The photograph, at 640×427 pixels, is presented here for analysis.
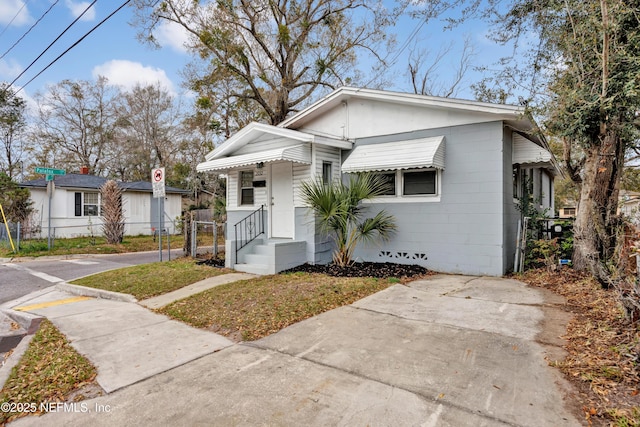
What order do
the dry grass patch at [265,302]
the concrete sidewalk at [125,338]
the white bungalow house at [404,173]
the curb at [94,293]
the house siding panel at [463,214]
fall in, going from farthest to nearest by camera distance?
the white bungalow house at [404,173] → the house siding panel at [463,214] → the curb at [94,293] → the dry grass patch at [265,302] → the concrete sidewalk at [125,338]

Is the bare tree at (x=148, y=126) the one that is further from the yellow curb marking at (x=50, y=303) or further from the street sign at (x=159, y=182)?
the yellow curb marking at (x=50, y=303)

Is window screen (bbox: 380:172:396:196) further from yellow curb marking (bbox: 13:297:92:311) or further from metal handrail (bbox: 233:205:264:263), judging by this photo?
yellow curb marking (bbox: 13:297:92:311)

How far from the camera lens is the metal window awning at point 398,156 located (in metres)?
7.68

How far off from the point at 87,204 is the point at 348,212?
18.3 m

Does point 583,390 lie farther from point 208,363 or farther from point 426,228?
point 426,228

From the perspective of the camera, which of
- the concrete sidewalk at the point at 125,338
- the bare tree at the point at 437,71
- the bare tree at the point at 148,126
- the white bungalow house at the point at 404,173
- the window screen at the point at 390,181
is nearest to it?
the concrete sidewalk at the point at 125,338

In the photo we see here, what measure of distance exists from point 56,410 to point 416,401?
114 inches

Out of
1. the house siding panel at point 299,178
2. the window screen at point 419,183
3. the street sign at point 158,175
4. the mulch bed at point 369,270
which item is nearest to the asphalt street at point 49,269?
the street sign at point 158,175

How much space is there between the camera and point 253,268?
8.46 metres

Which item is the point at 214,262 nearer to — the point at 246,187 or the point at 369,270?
the point at 246,187

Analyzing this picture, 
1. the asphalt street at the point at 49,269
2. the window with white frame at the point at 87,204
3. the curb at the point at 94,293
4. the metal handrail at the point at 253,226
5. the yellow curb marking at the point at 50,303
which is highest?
the window with white frame at the point at 87,204

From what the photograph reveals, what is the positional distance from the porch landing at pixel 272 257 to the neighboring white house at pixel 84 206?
12.1 meters

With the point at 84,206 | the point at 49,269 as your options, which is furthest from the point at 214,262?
the point at 84,206

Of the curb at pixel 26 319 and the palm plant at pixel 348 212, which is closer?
the curb at pixel 26 319
